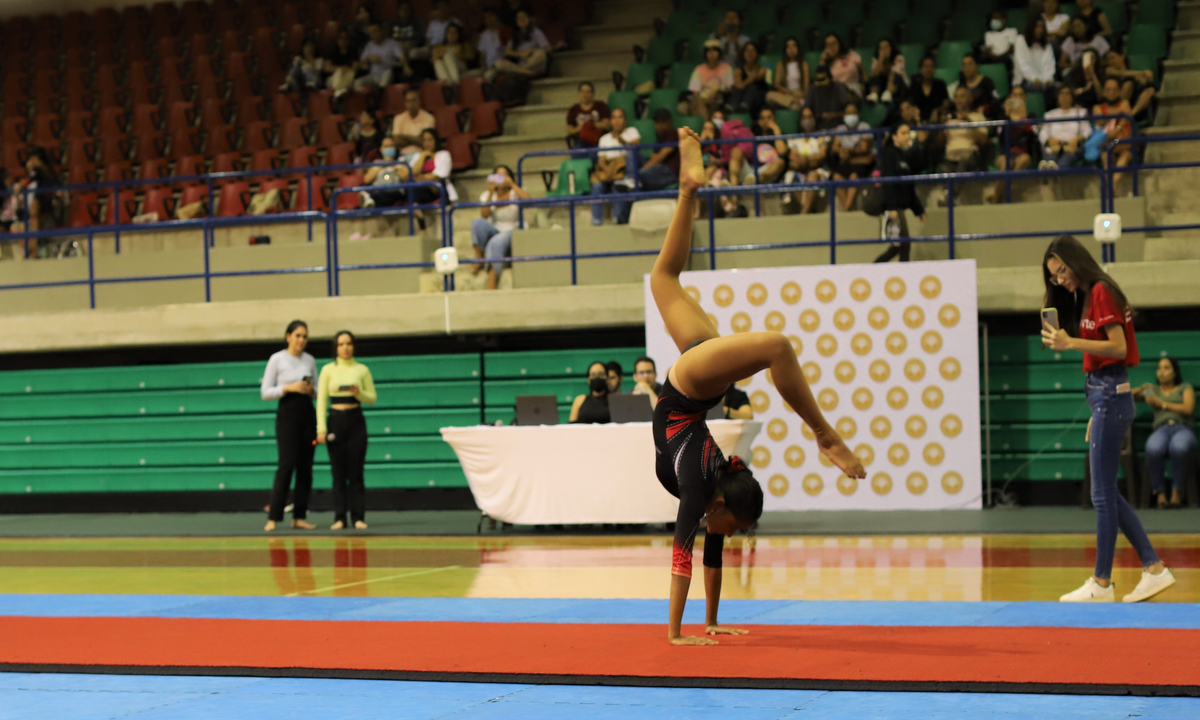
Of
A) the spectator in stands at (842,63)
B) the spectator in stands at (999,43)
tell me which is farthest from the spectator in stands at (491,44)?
the spectator in stands at (999,43)

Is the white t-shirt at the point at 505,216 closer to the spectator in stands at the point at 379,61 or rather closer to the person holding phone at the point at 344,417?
the person holding phone at the point at 344,417

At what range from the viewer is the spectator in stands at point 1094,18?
15352 mm

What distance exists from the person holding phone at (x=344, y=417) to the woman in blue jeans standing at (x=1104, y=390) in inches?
275

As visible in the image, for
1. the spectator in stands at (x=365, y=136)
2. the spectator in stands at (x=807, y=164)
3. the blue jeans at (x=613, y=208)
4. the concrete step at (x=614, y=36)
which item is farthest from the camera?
the concrete step at (x=614, y=36)

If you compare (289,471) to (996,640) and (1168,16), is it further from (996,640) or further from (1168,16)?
(1168,16)

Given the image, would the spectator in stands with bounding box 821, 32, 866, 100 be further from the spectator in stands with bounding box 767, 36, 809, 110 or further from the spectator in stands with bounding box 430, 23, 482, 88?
the spectator in stands with bounding box 430, 23, 482, 88

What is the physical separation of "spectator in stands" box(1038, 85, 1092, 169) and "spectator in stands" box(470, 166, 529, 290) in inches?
216

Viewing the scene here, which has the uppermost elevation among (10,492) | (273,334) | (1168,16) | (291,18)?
(291,18)

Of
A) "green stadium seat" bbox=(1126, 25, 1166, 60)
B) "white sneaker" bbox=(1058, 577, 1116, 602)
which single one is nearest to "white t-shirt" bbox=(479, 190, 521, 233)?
"green stadium seat" bbox=(1126, 25, 1166, 60)

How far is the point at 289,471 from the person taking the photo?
1223 cm

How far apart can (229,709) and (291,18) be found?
18.7 metres

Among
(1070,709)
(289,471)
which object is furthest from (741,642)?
(289,471)

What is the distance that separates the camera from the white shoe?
21.8 feet

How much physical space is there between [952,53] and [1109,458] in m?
10.4
